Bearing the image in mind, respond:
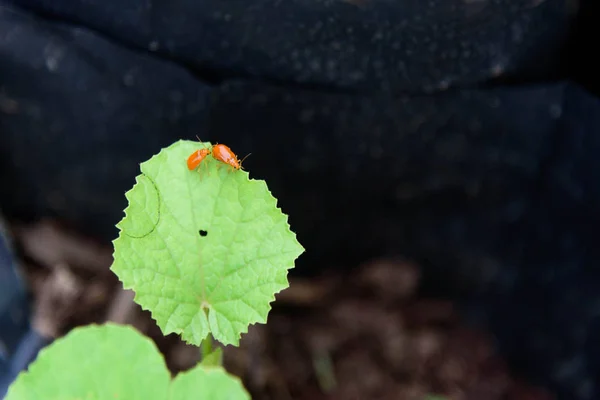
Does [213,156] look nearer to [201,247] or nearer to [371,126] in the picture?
[201,247]

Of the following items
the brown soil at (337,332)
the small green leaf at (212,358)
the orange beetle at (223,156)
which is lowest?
the brown soil at (337,332)

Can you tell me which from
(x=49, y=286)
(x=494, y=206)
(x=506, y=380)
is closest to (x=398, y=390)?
(x=506, y=380)

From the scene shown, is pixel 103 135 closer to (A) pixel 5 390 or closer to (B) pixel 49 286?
(B) pixel 49 286

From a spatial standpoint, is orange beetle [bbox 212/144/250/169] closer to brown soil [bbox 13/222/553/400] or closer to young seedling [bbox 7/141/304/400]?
young seedling [bbox 7/141/304/400]

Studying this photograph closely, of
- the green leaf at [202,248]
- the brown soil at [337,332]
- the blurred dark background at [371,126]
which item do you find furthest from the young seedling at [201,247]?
the brown soil at [337,332]

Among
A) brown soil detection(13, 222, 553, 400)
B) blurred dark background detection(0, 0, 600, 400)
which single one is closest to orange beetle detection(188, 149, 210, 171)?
blurred dark background detection(0, 0, 600, 400)

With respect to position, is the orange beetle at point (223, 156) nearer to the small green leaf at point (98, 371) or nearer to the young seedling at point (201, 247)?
the young seedling at point (201, 247)

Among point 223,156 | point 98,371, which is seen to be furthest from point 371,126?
point 98,371
